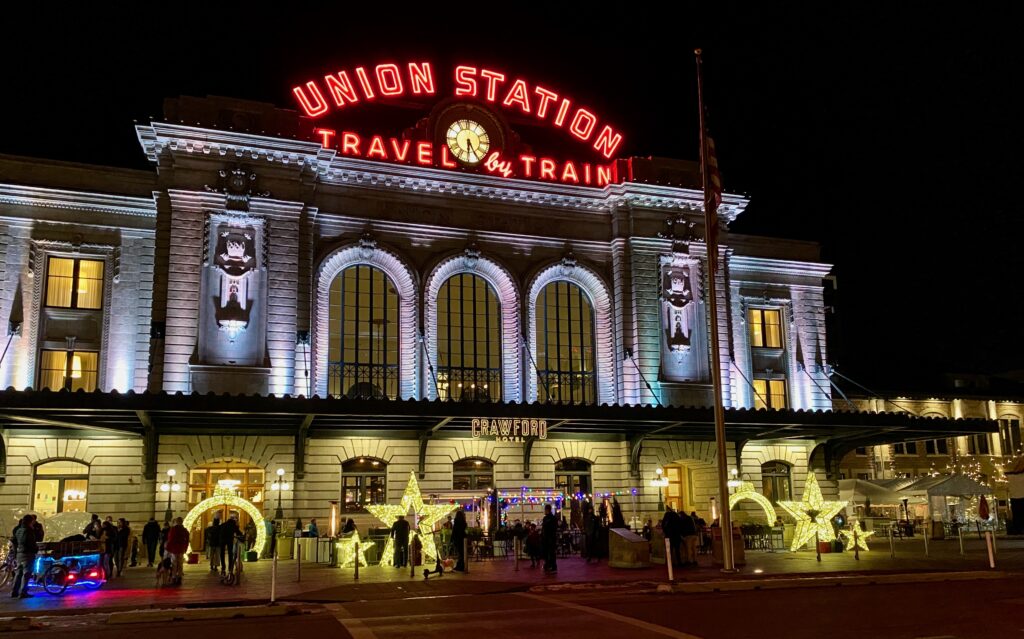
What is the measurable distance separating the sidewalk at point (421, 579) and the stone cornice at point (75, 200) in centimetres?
1382

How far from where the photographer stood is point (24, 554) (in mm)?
21281

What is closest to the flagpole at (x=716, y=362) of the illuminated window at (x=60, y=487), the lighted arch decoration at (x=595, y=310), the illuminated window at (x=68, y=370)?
the lighted arch decoration at (x=595, y=310)

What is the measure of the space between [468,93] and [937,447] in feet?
Answer: 124

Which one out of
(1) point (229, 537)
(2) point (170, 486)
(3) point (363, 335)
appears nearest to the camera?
(1) point (229, 537)

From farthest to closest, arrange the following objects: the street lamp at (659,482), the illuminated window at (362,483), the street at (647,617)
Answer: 1. the street lamp at (659,482)
2. the illuminated window at (362,483)
3. the street at (647,617)

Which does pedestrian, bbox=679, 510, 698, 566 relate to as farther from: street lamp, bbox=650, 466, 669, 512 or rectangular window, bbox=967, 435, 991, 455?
rectangular window, bbox=967, 435, 991, 455

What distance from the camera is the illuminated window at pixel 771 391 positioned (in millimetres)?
42906

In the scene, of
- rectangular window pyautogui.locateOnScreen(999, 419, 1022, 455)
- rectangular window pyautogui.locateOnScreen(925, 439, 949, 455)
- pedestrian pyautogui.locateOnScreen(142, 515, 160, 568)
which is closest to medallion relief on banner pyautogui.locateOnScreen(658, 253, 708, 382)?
pedestrian pyautogui.locateOnScreen(142, 515, 160, 568)

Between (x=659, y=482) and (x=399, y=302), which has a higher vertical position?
(x=399, y=302)

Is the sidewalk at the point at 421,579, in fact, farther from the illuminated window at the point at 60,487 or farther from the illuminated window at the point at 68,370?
the illuminated window at the point at 68,370

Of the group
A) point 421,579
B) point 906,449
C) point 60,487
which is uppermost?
point 906,449

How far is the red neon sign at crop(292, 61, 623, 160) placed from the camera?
128 feet

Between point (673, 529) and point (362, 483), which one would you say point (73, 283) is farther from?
point (673, 529)

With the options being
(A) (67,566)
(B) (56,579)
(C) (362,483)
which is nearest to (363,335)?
(C) (362,483)
